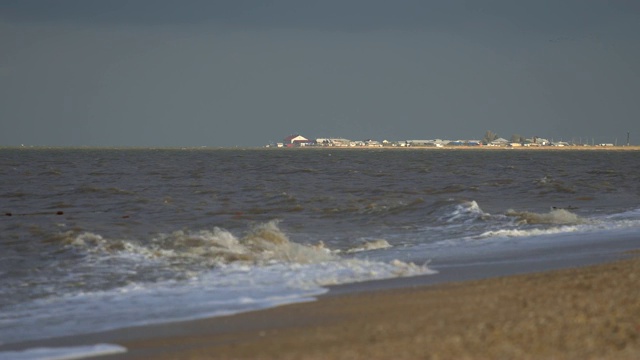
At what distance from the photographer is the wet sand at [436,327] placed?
886 centimetres

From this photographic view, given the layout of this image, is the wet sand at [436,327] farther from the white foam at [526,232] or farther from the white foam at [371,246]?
the white foam at [526,232]

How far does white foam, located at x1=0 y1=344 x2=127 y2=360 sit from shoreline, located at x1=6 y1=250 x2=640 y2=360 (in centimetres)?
17

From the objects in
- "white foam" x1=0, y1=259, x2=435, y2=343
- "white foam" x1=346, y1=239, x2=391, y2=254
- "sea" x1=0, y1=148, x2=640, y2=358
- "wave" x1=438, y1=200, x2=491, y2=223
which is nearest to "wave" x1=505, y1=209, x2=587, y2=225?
"sea" x1=0, y1=148, x2=640, y2=358

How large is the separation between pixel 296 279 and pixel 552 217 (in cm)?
1308

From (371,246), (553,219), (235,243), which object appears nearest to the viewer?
(235,243)

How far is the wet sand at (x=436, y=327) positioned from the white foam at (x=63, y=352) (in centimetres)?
24

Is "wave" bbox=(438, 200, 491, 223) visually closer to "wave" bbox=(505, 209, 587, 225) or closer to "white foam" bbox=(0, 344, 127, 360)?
"wave" bbox=(505, 209, 587, 225)

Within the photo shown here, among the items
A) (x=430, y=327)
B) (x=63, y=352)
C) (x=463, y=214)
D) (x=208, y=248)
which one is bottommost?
(x=463, y=214)

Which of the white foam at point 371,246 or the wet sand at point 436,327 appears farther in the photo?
the white foam at point 371,246

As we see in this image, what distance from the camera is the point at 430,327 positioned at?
32.6ft

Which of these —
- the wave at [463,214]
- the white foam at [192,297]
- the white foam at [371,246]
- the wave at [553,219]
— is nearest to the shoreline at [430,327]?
the white foam at [192,297]

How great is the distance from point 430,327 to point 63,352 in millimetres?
3826

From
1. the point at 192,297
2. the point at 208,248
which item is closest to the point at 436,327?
the point at 192,297

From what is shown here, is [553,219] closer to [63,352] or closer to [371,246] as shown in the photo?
[371,246]
